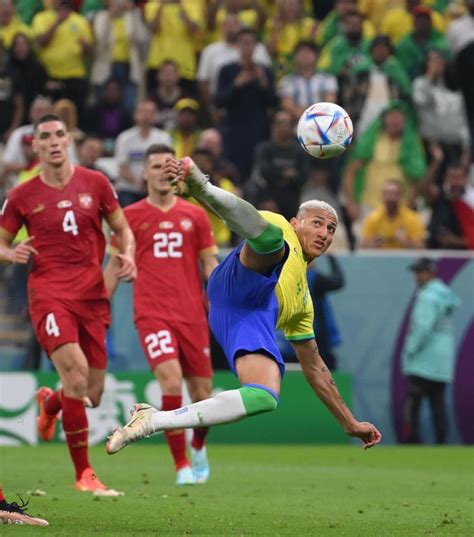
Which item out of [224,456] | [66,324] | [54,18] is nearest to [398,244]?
[224,456]

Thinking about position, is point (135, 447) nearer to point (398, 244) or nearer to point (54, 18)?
point (398, 244)

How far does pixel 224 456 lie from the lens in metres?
17.7

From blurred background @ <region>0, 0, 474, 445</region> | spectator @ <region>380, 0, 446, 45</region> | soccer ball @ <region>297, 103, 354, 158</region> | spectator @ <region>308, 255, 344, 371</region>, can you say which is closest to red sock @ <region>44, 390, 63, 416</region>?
soccer ball @ <region>297, 103, 354, 158</region>

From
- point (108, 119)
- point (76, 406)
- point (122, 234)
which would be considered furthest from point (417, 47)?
point (76, 406)

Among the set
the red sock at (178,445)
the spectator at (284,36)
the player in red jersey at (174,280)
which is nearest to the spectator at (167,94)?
the spectator at (284,36)

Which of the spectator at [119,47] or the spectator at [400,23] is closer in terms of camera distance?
the spectator at [119,47]

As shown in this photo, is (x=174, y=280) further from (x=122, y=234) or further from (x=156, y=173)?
(x=122, y=234)

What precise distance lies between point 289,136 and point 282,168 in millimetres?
513

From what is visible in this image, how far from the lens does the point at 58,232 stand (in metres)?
12.2

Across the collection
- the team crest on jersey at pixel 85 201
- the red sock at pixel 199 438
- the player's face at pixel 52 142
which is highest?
the player's face at pixel 52 142

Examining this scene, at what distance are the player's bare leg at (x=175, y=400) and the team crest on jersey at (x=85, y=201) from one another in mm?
1934

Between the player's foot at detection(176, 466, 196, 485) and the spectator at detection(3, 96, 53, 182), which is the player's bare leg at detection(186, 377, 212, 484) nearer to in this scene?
the player's foot at detection(176, 466, 196, 485)

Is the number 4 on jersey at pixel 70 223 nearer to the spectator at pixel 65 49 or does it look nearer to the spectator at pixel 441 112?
the spectator at pixel 65 49

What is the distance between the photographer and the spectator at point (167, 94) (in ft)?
70.6
